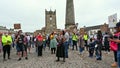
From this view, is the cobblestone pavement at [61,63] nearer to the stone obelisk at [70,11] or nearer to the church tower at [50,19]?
the stone obelisk at [70,11]

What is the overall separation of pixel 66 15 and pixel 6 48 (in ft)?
160

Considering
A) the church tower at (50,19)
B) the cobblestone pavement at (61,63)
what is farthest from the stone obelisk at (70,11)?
the church tower at (50,19)

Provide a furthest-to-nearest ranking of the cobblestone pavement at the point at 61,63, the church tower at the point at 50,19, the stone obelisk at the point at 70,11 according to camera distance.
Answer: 1. the church tower at the point at 50,19
2. the stone obelisk at the point at 70,11
3. the cobblestone pavement at the point at 61,63

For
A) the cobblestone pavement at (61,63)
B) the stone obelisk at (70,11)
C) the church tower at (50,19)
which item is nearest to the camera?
A: the cobblestone pavement at (61,63)

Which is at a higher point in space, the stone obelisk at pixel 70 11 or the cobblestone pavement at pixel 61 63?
the stone obelisk at pixel 70 11

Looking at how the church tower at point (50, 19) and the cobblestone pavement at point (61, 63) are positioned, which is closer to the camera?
the cobblestone pavement at point (61, 63)

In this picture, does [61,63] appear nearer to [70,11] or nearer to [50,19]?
[70,11]

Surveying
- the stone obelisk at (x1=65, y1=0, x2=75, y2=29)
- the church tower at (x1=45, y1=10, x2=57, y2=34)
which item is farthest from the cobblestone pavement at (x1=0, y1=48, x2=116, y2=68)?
the church tower at (x1=45, y1=10, x2=57, y2=34)

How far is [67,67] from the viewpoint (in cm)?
1616

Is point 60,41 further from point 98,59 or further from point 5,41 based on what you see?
point 5,41

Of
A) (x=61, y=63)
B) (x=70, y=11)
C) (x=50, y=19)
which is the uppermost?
(x=50, y=19)

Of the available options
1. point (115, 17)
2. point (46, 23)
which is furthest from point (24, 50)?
point (46, 23)

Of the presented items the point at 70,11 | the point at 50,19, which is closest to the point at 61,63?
the point at 70,11

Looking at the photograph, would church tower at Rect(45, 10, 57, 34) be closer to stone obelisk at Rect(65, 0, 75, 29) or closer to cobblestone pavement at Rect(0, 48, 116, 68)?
stone obelisk at Rect(65, 0, 75, 29)
